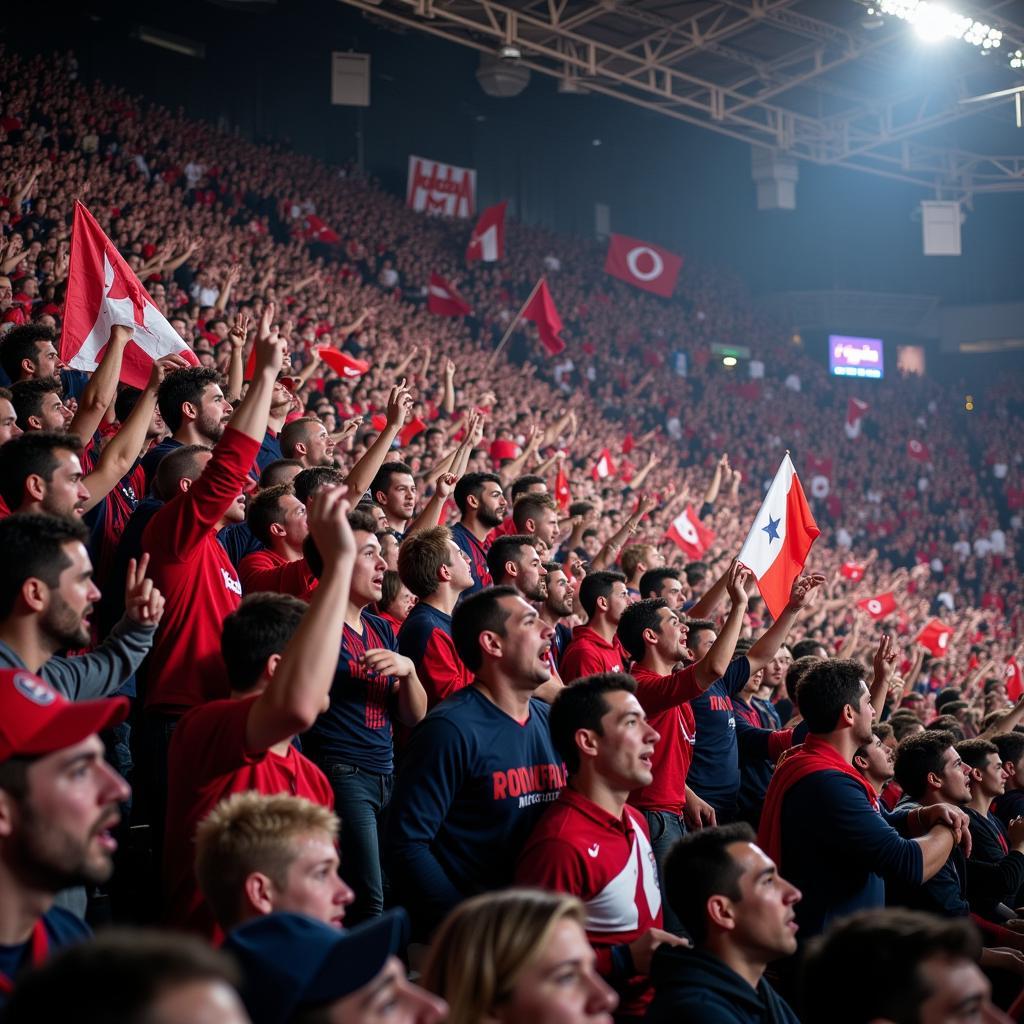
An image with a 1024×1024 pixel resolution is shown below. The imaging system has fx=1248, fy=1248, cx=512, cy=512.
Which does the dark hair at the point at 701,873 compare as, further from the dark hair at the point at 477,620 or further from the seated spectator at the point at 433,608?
the seated spectator at the point at 433,608

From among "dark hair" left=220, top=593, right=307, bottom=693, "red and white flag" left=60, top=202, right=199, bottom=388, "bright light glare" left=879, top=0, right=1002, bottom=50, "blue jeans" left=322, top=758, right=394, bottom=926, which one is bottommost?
"blue jeans" left=322, top=758, right=394, bottom=926

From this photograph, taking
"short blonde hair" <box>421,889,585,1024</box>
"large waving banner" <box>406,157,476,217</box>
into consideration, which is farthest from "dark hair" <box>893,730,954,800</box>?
"large waving banner" <box>406,157,476,217</box>

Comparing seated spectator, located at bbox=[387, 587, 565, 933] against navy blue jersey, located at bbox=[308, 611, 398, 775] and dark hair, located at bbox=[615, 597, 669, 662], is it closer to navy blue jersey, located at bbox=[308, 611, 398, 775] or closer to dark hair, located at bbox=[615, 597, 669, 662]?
navy blue jersey, located at bbox=[308, 611, 398, 775]

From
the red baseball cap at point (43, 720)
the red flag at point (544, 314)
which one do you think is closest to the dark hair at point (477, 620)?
the red baseball cap at point (43, 720)

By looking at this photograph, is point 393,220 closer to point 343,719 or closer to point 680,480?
point 680,480

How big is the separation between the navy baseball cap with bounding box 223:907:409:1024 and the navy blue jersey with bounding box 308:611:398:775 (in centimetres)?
213

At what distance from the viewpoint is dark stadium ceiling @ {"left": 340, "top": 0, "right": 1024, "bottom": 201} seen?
18.3m

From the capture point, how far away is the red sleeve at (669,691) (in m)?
4.77

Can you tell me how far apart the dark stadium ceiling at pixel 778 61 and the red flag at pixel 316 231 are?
10.00ft

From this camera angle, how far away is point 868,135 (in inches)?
925

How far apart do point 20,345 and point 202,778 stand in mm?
3173

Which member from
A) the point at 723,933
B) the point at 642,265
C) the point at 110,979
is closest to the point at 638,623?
the point at 723,933

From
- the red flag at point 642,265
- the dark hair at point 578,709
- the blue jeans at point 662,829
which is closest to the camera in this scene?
the dark hair at point 578,709

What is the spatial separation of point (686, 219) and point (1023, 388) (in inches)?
371
